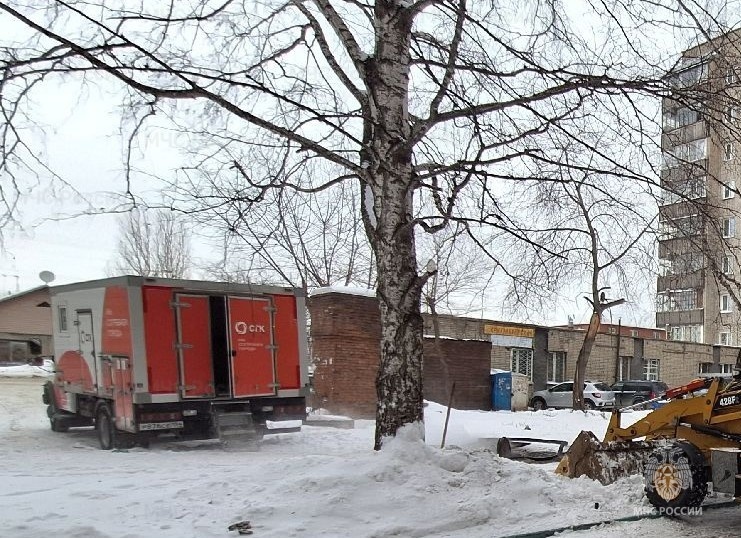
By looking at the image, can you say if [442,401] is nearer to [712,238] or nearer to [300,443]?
[300,443]

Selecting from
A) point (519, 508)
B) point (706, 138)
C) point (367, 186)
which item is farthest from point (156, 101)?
point (706, 138)

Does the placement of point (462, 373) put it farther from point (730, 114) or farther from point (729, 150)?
point (730, 114)

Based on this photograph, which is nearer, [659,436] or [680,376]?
[659,436]

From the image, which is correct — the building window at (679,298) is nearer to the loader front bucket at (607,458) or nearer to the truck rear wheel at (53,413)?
the loader front bucket at (607,458)

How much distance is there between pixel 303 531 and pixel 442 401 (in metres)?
18.3

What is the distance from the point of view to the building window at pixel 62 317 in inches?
534

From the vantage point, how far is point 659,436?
810 centimetres

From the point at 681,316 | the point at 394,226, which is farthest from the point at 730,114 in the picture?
the point at 681,316

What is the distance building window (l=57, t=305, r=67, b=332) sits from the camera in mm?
13557

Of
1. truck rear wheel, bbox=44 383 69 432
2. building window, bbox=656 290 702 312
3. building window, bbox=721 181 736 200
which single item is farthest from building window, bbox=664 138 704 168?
truck rear wheel, bbox=44 383 69 432

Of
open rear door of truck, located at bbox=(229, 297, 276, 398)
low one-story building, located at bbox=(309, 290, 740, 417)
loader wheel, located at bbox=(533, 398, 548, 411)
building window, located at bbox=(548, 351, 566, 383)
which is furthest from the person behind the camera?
building window, located at bbox=(548, 351, 566, 383)

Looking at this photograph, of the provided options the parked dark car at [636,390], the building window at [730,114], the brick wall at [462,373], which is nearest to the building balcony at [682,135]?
the building window at [730,114]

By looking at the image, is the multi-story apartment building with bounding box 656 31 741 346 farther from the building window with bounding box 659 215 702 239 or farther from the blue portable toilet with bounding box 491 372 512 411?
the blue portable toilet with bounding box 491 372 512 411

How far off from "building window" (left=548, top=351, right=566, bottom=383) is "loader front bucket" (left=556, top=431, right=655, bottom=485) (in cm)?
2806
